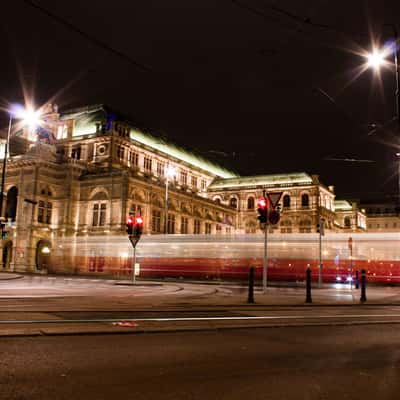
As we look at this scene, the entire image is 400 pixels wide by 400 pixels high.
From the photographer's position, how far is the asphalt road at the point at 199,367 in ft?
14.7

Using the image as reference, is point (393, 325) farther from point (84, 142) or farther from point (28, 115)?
point (84, 142)

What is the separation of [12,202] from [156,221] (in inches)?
727

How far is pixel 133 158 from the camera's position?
226 ft

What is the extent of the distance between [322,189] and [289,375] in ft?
294

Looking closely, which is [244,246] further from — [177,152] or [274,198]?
[177,152]

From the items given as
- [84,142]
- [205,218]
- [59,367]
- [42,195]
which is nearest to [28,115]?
[42,195]

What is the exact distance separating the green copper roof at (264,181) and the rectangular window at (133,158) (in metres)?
25.6

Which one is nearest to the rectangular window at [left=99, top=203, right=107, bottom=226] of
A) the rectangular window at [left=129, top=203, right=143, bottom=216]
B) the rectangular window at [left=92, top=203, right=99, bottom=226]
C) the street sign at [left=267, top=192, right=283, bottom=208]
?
the rectangular window at [left=92, top=203, right=99, bottom=226]

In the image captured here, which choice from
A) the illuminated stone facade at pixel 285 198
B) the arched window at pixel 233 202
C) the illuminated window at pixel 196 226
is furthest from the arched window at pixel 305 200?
the illuminated window at pixel 196 226

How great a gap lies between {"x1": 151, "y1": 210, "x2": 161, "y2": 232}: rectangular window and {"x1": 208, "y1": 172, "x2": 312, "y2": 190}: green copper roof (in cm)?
3136

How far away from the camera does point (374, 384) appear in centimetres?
492

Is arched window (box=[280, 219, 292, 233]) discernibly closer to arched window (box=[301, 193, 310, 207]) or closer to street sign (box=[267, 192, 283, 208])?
arched window (box=[301, 193, 310, 207])

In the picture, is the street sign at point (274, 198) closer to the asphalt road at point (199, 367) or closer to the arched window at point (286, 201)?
the asphalt road at point (199, 367)

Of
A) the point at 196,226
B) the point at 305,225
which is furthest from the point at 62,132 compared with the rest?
the point at 305,225
